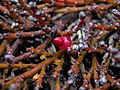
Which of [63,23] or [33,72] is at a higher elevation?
[63,23]

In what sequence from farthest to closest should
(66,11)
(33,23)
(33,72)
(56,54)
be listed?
(66,11), (33,23), (56,54), (33,72)

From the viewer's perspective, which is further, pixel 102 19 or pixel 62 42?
pixel 102 19

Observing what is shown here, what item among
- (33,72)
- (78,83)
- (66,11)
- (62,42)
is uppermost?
(66,11)

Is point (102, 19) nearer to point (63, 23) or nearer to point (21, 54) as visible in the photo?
point (63, 23)

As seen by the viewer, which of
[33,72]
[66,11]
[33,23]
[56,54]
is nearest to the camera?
[33,72]

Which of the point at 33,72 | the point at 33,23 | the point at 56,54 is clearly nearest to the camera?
the point at 33,72

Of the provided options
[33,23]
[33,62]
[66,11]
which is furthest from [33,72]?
[66,11]

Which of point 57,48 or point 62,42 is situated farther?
point 57,48

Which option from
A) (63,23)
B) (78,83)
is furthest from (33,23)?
(78,83)

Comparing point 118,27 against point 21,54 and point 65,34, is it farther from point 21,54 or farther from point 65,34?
point 21,54
